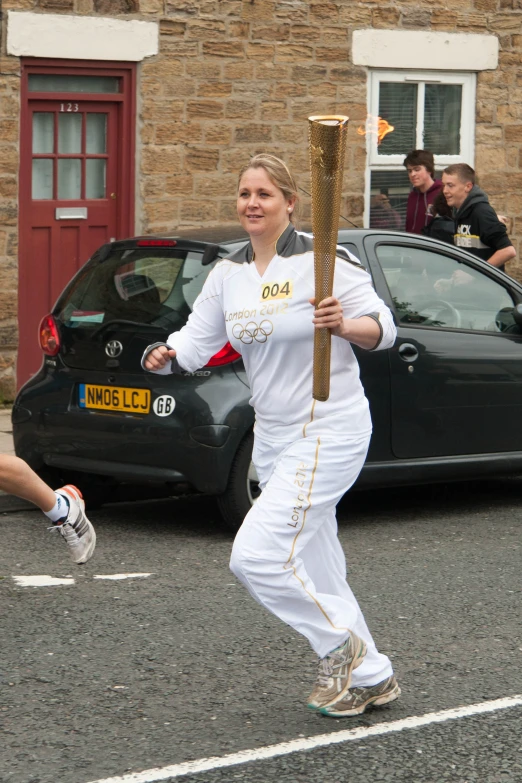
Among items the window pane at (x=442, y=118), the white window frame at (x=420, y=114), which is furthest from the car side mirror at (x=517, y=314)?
the window pane at (x=442, y=118)

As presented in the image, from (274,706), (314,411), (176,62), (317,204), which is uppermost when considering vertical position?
(176,62)

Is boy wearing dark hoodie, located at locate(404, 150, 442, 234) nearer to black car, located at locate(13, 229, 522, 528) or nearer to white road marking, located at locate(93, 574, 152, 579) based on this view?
black car, located at locate(13, 229, 522, 528)

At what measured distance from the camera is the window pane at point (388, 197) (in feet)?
46.3

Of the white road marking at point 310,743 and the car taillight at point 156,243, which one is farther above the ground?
the car taillight at point 156,243

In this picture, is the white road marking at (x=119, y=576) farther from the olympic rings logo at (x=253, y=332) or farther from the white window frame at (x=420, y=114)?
the white window frame at (x=420, y=114)

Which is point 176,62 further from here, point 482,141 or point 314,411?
point 314,411

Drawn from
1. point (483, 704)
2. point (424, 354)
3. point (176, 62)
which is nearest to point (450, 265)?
point (424, 354)

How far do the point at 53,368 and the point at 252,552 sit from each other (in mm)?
3731

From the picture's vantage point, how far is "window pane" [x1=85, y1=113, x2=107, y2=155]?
1252cm

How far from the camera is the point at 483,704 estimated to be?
4.92 m

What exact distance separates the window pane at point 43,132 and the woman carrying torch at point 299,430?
7.76m

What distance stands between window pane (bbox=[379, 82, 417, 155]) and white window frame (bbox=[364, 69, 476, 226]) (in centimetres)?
5

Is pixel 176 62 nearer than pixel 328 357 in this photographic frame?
No

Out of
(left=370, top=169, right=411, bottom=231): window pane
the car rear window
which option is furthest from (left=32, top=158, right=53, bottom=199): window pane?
the car rear window
